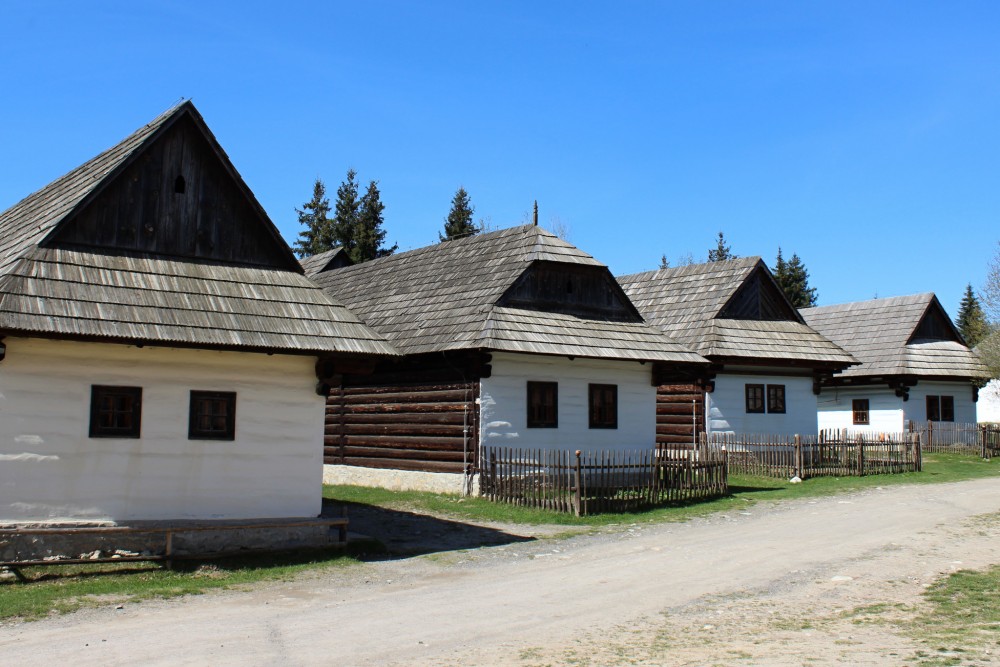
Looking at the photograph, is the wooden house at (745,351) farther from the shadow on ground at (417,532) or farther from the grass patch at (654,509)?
the shadow on ground at (417,532)

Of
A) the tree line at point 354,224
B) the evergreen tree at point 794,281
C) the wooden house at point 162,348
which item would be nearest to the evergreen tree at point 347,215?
the tree line at point 354,224

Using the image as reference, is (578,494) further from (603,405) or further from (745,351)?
(745,351)

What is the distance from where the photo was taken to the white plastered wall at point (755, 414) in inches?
1063

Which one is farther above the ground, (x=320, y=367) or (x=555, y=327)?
(x=555, y=327)

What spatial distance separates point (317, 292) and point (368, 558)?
Answer: 4.32 meters

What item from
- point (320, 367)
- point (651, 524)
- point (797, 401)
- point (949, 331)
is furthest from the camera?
point (949, 331)

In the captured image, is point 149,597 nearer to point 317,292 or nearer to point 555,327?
point 317,292

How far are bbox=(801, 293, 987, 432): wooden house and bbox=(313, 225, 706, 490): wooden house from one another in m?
13.6

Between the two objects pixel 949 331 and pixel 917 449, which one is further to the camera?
pixel 949 331

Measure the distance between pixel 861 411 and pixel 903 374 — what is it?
2602 mm

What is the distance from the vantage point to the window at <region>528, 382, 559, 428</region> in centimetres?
2061

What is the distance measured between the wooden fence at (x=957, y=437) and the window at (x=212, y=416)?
87.6 feet

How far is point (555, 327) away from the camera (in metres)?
21.0

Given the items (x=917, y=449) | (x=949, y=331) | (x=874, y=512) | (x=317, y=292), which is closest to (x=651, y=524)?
(x=874, y=512)
